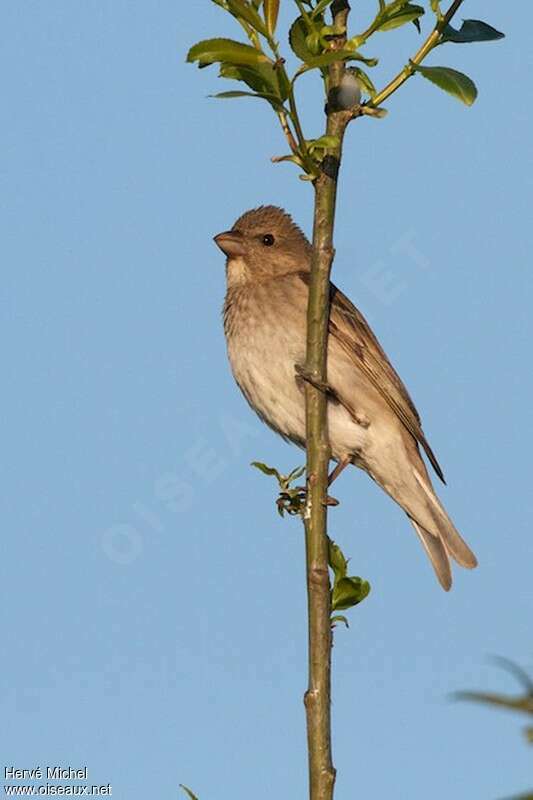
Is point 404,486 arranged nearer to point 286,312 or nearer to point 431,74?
point 286,312

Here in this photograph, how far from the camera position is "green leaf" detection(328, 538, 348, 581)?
3068mm

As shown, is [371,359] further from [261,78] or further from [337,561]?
[261,78]

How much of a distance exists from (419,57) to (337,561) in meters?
1.43

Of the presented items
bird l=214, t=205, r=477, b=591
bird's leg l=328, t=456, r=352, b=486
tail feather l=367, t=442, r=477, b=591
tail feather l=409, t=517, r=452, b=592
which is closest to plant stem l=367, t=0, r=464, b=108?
bird l=214, t=205, r=477, b=591

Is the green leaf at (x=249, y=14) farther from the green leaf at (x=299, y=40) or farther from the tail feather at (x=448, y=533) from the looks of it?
the tail feather at (x=448, y=533)

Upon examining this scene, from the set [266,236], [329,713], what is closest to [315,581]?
[329,713]

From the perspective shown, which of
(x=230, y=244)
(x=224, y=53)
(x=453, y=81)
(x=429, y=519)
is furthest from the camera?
(x=230, y=244)

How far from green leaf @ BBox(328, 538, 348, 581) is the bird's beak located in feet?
16.6

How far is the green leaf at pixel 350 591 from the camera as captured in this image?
9.94 feet

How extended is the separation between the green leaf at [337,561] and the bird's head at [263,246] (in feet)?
15.3

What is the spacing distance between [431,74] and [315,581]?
1383mm

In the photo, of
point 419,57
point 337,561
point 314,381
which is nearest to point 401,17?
point 419,57

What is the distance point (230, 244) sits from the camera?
801 centimetres

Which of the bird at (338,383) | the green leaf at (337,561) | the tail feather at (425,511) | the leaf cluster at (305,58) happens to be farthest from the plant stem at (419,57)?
the tail feather at (425,511)
